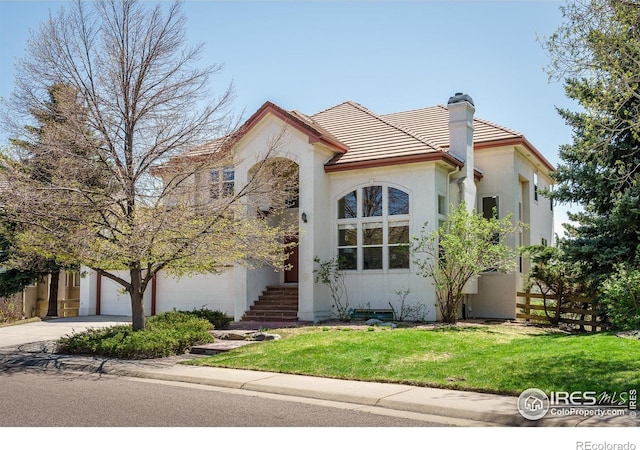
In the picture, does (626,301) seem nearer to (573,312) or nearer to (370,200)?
(573,312)

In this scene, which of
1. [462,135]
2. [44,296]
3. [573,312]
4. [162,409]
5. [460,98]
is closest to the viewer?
[162,409]

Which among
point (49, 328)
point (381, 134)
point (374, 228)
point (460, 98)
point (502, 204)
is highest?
point (460, 98)

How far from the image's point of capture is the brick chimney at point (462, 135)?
65.0 ft

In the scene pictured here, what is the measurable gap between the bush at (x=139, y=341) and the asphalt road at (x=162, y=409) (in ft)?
8.56

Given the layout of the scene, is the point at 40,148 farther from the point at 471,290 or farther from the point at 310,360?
the point at 471,290

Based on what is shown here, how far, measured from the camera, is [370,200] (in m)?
19.1

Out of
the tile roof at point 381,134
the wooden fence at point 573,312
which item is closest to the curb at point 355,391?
the tile roof at point 381,134

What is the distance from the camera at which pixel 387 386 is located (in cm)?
943

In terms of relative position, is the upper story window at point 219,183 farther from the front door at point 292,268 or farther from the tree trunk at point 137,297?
the front door at point 292,268

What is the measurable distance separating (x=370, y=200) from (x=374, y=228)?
0.88 meters

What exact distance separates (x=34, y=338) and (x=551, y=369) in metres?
12.8

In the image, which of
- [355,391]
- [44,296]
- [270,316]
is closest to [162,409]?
[355,391]

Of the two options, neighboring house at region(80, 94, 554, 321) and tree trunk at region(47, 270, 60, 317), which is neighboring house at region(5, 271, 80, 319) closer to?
tree trunk at region(47, 270, 60, 317)

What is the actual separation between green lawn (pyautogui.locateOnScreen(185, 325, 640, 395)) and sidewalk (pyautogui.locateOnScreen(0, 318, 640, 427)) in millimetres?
422
